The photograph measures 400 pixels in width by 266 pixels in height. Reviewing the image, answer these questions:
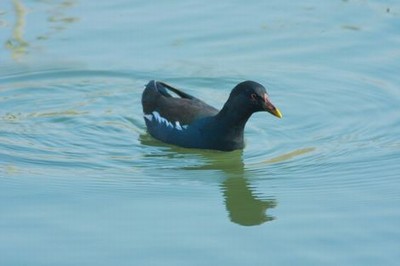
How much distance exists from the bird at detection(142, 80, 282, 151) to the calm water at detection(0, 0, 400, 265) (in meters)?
0.14

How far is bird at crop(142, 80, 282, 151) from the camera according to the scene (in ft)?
36.6

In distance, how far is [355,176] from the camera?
10.2 meters

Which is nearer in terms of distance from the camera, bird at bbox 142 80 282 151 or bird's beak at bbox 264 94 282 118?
bird's beak at bbox 264 94 282 118

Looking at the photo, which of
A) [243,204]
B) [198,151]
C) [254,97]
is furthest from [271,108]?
[243,204]

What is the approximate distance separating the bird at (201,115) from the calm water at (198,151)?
138mm

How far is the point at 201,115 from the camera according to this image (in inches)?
461

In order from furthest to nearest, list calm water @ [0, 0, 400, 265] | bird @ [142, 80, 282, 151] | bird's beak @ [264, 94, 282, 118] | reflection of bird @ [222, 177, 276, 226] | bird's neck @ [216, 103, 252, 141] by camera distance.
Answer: bird's neck @ [216, 103, 252, 141] < bird @ [142, 80, 282, 151] < bird's beak @ [264, 94, 282, 118] < reflection of bird @ [222, 177, 276, 226] < calm water @ [0, 0, 400, 265]

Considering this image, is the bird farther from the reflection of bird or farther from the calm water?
the reflection of bird

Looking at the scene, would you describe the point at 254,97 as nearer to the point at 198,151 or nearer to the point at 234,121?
the point at 234,121

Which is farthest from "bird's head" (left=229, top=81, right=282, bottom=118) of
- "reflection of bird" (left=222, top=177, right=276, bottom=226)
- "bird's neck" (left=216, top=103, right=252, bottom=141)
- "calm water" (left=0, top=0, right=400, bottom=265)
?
"reflection of bird" (left=222, top=177, right=276, bottom=226)

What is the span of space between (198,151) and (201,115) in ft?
1.34

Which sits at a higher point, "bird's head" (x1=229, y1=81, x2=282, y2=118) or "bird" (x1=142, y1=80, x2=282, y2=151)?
"bird's head" (x1=229, y1=81, x2=282, y2=118)

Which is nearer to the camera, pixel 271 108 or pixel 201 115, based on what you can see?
pixel 271 108

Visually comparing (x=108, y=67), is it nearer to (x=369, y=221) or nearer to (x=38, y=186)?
(x=38, y=186)
